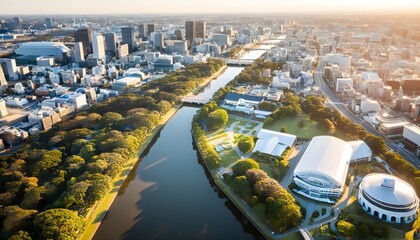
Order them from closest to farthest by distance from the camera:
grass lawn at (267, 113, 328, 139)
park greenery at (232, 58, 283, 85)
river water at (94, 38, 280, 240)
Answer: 1. river water at (94, 38, 280, 240)
2. grass lawn at (267, 113, 328, 139)
3. park greenery at (232, 58, 283, 85)

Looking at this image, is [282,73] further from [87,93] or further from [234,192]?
[234,192]

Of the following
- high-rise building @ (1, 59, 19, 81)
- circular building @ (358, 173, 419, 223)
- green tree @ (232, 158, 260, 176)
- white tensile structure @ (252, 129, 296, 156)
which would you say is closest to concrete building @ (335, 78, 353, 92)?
white tensile structure @ (252, 129, 296, 156)

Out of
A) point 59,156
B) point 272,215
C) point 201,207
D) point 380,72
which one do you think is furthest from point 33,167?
point 380,72

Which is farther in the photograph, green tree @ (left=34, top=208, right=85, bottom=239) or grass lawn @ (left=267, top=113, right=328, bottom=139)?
grass lawn @ (left=267, top=113, right=328, bottom=139)

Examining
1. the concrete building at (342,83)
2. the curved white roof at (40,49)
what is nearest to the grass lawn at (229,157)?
the concrete building at (342,83)

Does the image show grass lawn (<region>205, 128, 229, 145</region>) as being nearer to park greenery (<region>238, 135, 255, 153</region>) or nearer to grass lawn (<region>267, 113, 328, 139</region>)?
park greenery (<region>238, 135, 255, 153</region>)

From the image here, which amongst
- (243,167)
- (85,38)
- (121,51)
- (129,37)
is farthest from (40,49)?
(243,167)

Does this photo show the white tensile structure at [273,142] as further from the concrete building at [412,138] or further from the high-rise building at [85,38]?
the high-rise building at [85,38]
